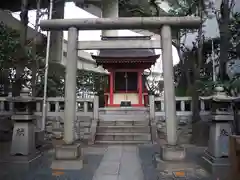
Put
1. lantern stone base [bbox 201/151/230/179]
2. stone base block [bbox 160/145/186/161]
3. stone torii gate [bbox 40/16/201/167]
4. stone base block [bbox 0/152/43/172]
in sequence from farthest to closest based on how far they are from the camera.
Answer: stone torii gate [bbox 40/16/201/167]
stone base block [bbox 160/145/186/161]
stone base block [bbox 0/152/43/172]
lantern stone base [bbox 201/151/230/179]

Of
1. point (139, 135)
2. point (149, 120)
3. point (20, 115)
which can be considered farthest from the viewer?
point (149, 120)

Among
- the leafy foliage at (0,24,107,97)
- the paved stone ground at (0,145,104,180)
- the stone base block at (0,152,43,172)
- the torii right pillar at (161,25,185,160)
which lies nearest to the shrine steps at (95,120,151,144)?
the paved stone ground at (0,145,104,180)

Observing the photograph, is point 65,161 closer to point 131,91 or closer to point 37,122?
point 37,122

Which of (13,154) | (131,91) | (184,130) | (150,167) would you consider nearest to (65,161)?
(13,154)

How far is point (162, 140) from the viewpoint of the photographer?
33.4 feet

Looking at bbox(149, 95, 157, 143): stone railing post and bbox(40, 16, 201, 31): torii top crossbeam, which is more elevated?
bbox(40, 16, 201, 31): torii top crossbeam

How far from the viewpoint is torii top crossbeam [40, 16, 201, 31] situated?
19.7 ft

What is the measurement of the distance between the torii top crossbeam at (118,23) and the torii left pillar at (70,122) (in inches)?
8.4

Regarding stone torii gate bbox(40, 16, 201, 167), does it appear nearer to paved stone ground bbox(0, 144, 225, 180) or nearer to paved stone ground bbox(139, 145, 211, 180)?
paved stone ground bbox(139, 145, 211, 180)

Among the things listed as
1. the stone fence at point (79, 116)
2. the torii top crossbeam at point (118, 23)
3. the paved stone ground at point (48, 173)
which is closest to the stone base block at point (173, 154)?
the paved stone ground at point (48, 173)

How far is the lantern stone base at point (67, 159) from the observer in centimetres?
557

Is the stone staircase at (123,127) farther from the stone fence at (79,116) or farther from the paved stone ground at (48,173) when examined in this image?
the paved stone ground at (48,173)

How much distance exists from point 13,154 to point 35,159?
554 millimetres

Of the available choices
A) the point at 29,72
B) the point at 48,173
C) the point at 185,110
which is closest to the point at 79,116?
the point at 29,72
